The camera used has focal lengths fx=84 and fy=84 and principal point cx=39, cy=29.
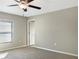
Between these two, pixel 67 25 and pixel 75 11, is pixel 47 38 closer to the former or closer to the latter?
pixel 67 25

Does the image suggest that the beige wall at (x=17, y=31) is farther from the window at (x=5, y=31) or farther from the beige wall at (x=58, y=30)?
the beige wall at (x=58, y=30)

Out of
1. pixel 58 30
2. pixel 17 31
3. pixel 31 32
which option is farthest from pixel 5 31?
pixel 58 30

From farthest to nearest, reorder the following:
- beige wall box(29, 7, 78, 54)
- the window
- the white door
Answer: the white door < the window < beige wall box(29, 7, 78, 54)

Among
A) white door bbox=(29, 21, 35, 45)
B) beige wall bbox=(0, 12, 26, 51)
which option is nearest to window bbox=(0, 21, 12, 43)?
beige wall bbox=(0, 12, 26, 51)

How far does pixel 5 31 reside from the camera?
5777 mm

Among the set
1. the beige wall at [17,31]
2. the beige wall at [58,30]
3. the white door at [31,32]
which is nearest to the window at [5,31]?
the beige wall at [17,31]

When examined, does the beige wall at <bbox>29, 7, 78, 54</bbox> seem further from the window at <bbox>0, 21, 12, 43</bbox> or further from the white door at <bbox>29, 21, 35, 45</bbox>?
the window at <bbox>0, 21, 12, 43</bbox>

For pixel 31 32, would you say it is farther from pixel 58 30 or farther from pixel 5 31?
pixel 58 30

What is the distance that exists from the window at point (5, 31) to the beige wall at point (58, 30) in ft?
6.54

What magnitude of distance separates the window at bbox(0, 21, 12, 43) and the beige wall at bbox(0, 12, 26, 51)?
0.29 meters

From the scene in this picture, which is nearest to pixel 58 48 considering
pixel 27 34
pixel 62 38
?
pixel 62 38

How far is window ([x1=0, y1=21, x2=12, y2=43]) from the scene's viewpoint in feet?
18.1

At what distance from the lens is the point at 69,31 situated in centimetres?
440

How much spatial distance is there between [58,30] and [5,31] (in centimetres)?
355
